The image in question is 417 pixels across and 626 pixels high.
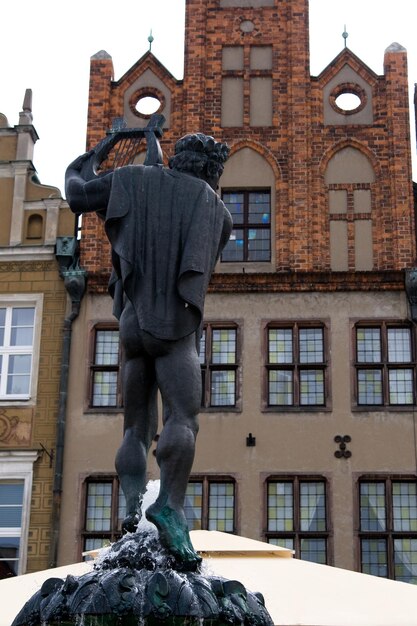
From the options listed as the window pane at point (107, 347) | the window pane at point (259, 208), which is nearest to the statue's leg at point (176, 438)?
the window pane at point (107, 347)

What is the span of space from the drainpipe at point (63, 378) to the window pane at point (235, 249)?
2477 millimetres

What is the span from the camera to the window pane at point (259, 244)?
21.4 meters

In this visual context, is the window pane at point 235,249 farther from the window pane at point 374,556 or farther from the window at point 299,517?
the window pane at point 374,556

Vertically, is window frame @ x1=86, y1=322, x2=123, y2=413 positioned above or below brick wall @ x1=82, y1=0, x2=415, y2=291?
below

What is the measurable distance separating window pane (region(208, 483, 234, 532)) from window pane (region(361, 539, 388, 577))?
2.12 meters

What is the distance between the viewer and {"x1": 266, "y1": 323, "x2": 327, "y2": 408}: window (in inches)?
805

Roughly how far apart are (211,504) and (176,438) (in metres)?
14.3

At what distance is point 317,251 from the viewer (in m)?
21.1

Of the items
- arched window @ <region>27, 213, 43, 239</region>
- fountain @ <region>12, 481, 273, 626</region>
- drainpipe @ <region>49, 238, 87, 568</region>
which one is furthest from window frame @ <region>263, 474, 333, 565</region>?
fountain @ <region>12, 481, 273, 626</region>

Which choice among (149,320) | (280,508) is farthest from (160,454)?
(280,508)

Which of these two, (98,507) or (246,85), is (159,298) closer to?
(98,507)

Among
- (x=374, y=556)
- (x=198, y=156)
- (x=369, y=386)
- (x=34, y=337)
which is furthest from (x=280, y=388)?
(x=198, y=156)

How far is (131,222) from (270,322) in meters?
14.8

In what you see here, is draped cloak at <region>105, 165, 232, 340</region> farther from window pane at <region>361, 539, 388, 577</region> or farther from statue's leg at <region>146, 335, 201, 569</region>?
window pane at <region>361, 539, 388, 577</region>
